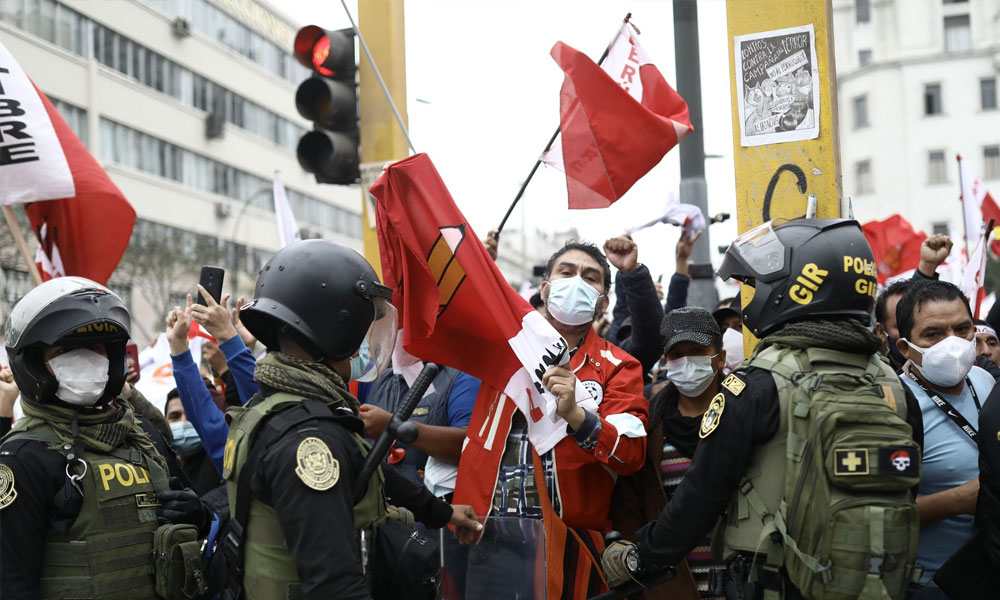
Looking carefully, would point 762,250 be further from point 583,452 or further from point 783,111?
point 783,111

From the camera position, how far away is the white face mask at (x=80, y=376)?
3691mm

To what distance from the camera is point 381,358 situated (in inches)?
162

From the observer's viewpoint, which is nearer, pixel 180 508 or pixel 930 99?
pixel 180 508

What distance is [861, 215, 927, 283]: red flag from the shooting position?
37.0 feet

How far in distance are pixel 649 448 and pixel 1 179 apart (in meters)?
4.38

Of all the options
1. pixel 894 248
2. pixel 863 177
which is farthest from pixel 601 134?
pixel 863 177

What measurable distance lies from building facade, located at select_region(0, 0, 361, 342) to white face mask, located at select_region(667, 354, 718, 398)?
79.9ft

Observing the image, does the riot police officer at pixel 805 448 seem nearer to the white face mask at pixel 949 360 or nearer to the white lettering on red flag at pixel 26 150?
the white face mask at pixel 949 360

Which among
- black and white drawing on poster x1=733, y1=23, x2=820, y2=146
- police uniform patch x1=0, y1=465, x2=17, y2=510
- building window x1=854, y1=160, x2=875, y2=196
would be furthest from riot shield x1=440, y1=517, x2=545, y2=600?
building window x1=854, y1=160, x2=875, y2=196

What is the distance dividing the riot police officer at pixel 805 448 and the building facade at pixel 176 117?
2535 cm

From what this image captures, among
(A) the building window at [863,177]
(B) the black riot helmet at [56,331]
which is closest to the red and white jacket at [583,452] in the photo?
(B) the black riot helmet at [56,331]

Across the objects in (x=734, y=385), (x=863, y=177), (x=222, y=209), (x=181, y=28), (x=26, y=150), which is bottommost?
(x=734, y=385)

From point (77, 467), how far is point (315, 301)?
1.03 metres

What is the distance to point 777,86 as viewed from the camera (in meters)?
4.85
